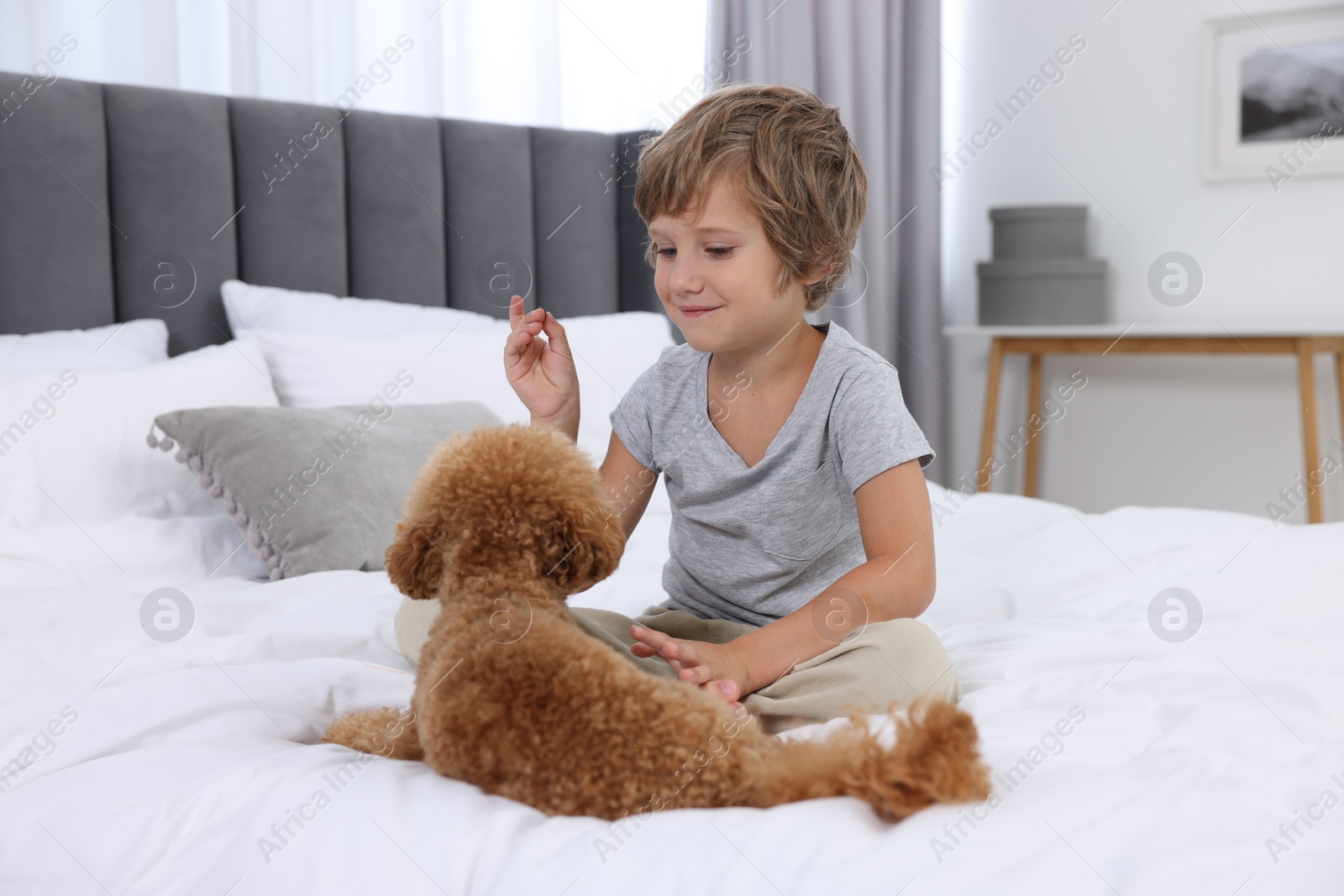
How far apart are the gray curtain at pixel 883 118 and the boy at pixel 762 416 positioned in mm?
1820

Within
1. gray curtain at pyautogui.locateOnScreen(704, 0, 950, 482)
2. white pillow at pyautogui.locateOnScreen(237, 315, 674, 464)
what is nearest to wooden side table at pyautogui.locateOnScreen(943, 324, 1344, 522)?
gray curtain at pyautogui.locateOnScreen(704, 0, 950, 482)

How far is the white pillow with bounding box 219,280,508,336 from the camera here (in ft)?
6.85

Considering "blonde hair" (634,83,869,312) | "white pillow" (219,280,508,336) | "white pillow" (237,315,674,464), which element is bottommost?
"white pillow" (237,315,674,464)

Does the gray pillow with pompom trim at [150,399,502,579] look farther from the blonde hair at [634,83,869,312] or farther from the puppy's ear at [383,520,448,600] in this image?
the puppy's ear at [383,520,448,600]

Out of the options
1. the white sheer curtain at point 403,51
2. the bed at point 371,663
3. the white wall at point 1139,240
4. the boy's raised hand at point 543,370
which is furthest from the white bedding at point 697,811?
the white wall at point 1139,240

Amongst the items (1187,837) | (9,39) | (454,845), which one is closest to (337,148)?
(9,39)

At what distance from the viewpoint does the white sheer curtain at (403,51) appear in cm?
218

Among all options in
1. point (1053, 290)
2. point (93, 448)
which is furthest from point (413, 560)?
point (1053, 290)

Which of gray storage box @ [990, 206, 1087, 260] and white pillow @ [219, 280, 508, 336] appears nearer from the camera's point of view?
white pillow @ [219, 280, 508, 336]

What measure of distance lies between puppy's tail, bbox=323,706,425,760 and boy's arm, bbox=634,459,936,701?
22 cm

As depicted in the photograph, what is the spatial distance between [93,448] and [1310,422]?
270cm

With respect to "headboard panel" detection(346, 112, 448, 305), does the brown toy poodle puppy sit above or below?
below

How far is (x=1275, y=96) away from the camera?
3.01 meters

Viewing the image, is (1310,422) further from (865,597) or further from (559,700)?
(559,700)
